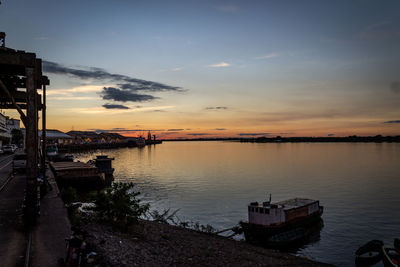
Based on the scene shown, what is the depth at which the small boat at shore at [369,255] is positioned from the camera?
19562 mm

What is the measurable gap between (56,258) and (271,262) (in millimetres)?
11674

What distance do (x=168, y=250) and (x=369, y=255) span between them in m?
14.2

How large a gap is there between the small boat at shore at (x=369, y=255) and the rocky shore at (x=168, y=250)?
4.00 m

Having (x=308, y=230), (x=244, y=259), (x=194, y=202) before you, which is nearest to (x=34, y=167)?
A: (x=244, y=259)

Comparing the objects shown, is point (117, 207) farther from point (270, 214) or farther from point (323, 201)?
point (323, 201)

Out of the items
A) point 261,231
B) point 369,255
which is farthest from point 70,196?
point 369,255

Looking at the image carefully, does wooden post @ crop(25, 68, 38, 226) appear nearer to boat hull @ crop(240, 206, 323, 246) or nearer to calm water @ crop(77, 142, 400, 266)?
boat hull @ crop(240, 206, 323, 246)

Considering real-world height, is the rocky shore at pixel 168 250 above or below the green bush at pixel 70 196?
below

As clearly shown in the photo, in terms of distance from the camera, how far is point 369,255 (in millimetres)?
19734

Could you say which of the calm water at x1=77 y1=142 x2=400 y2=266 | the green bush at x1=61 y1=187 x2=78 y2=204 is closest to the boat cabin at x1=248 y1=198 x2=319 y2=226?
the calm water at x1=77 y1=142 x2=400 y2=266

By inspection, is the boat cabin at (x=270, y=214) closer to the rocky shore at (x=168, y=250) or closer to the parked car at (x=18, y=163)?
the rocky shore at (x=168, y=250)

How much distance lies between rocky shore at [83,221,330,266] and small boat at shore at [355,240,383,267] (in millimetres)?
3997

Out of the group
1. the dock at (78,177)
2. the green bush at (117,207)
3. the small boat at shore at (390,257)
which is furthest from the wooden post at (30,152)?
the dock at (78,177)

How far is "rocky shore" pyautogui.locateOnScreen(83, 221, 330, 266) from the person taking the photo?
472 inches
